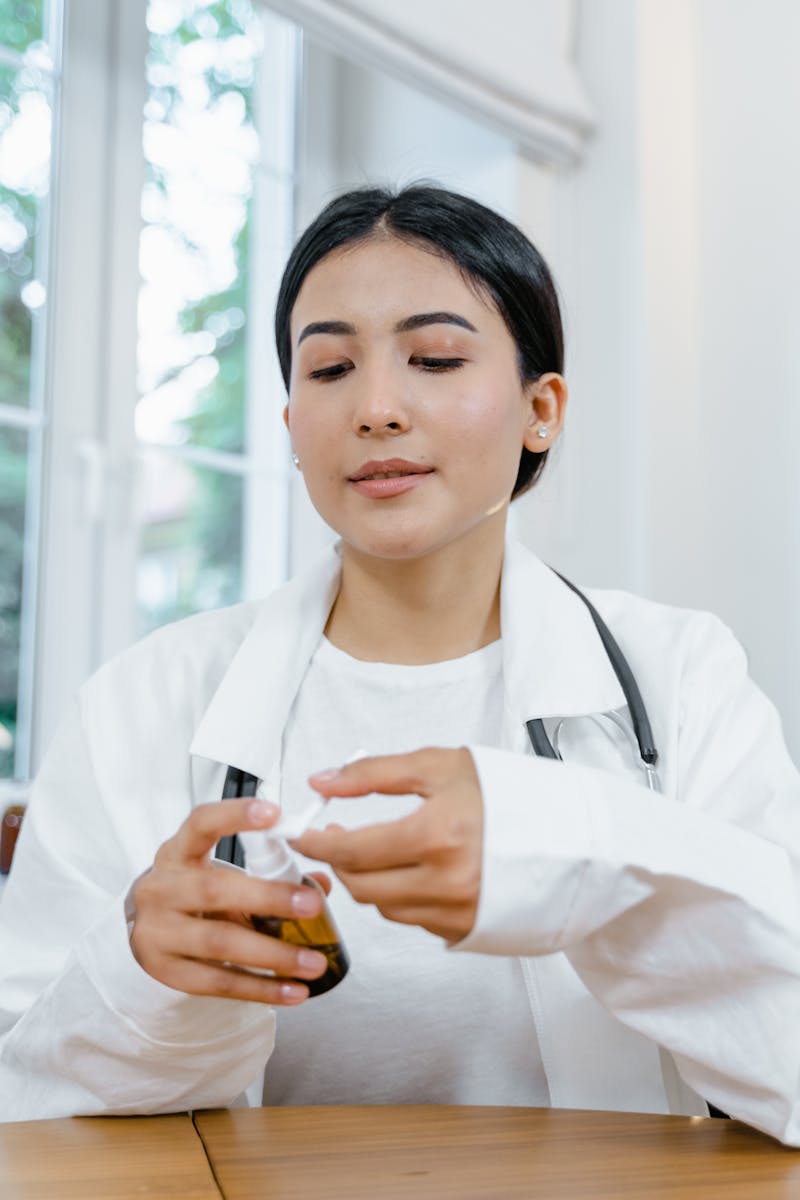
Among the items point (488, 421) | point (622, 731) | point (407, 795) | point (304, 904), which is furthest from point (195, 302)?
point (304, 904)

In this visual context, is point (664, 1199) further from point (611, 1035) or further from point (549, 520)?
point (549, 520)

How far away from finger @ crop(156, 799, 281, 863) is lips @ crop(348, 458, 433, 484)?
0.49 metres

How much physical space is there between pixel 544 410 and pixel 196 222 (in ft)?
4.07

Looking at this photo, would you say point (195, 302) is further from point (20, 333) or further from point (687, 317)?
point (687, 317)

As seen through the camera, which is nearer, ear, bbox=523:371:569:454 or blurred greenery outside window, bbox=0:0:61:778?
ear, bbox=523:371:569:454

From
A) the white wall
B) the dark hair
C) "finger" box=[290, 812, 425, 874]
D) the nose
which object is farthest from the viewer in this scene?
the white wall

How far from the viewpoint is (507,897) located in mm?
801

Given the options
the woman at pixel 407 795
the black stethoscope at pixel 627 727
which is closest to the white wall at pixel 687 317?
the woman at pixel 407 795

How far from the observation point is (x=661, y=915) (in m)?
0.93

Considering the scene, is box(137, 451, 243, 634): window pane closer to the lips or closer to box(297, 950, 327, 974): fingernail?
the lips

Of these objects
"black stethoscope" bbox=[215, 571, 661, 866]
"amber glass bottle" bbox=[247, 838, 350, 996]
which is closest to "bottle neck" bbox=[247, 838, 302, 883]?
"amber glass bottle" bbox=[247, 838, 350, 996]

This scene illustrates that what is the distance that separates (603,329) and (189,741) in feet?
5.15

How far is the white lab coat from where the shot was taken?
2.80 feet

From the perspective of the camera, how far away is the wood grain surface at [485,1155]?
0.83m
